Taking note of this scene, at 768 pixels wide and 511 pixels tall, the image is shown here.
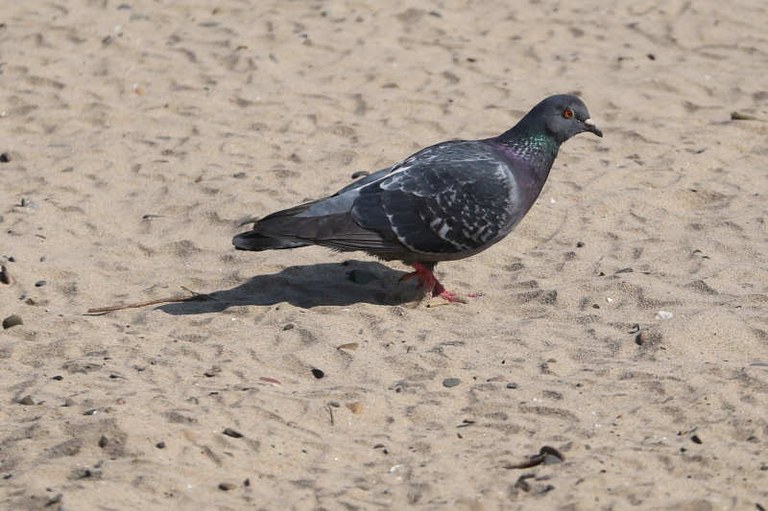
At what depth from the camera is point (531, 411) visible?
5.65 metres

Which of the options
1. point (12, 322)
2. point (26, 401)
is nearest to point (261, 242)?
Result: point (12, 322)

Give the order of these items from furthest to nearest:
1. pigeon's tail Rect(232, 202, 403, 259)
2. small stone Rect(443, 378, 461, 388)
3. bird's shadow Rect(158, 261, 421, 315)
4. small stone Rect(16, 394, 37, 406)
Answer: bird's shadow Rect(158, 261, 421, 315) < pigeon's tail Rect(232, 202, 403, 259) < small stone Rect(443, 378, 461, 388) < small stone Rect(16, 394, 37, 406)

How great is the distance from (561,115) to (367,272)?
4.80ft

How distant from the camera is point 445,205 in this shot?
704 cm

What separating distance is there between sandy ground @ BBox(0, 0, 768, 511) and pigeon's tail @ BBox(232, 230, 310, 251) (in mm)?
353

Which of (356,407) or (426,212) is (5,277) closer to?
(426,212)

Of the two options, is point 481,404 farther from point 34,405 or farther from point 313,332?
point 34,405

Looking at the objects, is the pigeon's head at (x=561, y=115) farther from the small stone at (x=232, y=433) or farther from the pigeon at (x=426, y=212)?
the small stone at (x=232, y=433)

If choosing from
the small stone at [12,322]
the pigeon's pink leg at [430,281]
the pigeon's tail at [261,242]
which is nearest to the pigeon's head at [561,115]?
the pigeon's pink leg at [430,281]

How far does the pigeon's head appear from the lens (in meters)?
7.35

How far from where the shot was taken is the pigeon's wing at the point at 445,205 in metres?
7.02

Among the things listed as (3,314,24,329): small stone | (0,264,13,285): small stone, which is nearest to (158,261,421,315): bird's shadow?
(3,314,24,329): small stone

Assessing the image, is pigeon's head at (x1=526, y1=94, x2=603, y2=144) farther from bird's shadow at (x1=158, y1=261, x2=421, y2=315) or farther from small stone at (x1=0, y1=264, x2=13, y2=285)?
small stone at (x1=0, y1=264, x2=13, y2=285)

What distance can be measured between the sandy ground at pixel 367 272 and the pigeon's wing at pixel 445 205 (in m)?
0.38
